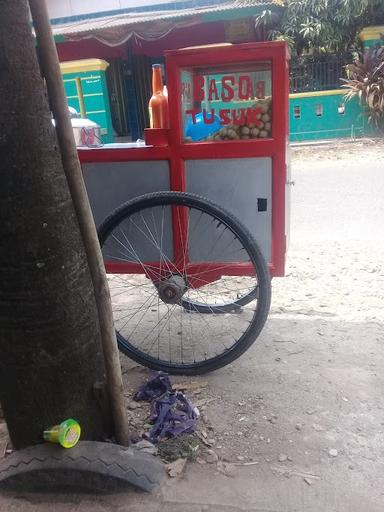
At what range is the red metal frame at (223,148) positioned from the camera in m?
2.30

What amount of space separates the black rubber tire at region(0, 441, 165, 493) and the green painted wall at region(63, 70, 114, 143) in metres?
10.3

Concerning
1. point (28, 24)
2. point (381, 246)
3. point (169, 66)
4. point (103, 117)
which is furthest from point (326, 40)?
point (28, 24)

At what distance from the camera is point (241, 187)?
97.3 inches

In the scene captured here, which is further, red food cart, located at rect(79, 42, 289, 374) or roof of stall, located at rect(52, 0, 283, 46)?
roof of stall, located at rect(52, 0, 283, 46)

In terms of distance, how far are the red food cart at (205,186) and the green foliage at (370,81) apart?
9458 mm

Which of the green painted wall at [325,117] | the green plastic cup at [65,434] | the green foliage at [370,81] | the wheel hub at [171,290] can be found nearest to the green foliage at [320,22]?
the green foliage at [370,81]

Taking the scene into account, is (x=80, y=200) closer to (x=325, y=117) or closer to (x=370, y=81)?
(x=370, y=81)

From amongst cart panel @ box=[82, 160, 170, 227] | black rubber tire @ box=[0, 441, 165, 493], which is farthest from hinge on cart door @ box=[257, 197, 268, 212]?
black rubber tire @ box=[0, 441, 165, 493]

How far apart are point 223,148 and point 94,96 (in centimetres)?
1006

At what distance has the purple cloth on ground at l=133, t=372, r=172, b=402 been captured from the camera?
2355mm

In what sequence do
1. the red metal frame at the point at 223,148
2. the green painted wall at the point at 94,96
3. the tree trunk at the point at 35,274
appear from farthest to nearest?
1. the green painted wall at the point at 94,96
2. the red metal frame at the point at 223,148
3. the tree trunk at the point at 35,274

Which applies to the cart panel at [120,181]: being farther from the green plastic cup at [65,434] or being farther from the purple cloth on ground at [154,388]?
the green plastic cup at [65,434]

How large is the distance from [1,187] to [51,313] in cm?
45

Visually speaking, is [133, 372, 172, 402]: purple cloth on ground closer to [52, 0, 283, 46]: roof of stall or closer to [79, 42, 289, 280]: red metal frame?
[79, 42, 289, 280]: red metal frame
